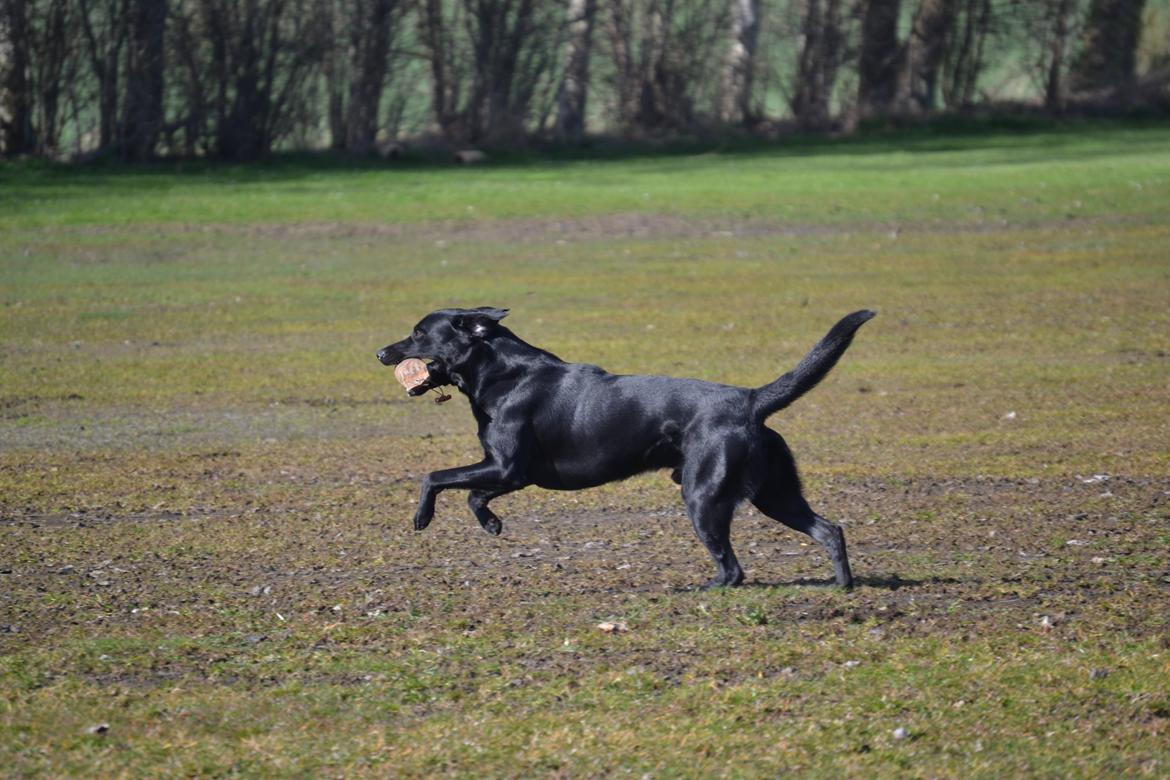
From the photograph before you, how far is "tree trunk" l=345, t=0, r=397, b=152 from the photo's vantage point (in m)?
34.8

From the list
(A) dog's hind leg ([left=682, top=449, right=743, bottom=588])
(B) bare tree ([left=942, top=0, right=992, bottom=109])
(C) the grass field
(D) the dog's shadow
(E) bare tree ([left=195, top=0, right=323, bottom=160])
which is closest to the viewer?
(C) the grass field

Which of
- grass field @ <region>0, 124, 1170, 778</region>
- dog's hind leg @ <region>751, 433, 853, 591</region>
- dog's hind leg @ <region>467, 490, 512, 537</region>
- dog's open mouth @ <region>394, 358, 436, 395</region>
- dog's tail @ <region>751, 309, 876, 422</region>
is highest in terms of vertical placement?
dog's tail @ <region>751, 309, 876, 422</region>

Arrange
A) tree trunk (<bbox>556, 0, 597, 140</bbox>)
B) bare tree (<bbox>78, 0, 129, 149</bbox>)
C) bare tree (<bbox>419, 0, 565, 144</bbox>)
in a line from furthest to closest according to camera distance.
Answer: tree trunk (<bbox>556, 0, 597, 140</bbox>) < bare tree (<bbox>419, 0, 565, 144</bbox>) < bare tree (<bbox>78, 0, 129, 149</bbox>)

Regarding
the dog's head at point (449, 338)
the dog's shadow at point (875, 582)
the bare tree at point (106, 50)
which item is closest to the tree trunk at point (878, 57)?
the bare tree at point (106, 50)

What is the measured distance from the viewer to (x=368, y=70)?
115 ft

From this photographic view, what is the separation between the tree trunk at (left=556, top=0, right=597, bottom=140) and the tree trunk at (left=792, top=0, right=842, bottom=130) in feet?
16.8

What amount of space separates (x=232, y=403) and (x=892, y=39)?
92.0ft

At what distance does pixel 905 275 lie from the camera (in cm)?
2127

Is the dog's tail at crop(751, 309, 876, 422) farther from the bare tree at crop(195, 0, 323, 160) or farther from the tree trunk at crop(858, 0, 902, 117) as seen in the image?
the tree trunk at crop(858, 0, 902, 117)

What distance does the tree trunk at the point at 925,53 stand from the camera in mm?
38719

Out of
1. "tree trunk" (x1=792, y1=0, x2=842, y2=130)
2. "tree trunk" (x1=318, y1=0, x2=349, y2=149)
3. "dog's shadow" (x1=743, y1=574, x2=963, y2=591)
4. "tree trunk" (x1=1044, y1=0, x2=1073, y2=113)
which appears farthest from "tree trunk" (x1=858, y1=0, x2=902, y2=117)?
"dog's shadow" (x1=743, y1=574, x2=963, y2=591)

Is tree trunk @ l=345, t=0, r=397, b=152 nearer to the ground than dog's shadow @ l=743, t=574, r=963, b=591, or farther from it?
farther from it

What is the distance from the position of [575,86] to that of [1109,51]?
13.2 m

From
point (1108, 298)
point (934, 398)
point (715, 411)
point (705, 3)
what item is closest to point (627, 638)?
point (715, 411)
